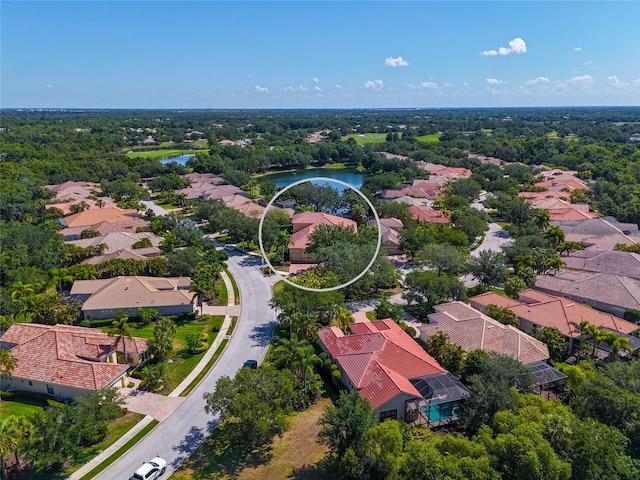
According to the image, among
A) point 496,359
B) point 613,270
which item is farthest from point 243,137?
point 496,359

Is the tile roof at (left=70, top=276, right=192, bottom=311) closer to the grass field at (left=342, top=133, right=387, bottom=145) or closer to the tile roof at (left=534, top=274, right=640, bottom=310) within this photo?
the tile roof at (left=534, top=274, right=640, bottom=310)

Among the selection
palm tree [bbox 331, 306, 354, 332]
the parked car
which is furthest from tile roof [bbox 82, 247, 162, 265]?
palm tree [bbox 331, 306, 354, 332]

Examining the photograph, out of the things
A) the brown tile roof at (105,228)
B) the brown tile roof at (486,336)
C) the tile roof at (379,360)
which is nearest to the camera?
the tile roof at (379,360)

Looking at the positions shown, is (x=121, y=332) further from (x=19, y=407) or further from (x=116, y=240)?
(x=116, y=240)

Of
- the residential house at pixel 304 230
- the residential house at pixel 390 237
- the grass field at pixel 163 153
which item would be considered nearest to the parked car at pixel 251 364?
the residential house at pixel 304 230

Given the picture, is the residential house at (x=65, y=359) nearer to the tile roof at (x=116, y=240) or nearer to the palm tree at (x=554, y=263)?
the tile roof at (x=116, y=240)

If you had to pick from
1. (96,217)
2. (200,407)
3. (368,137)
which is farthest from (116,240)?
(368,137)
